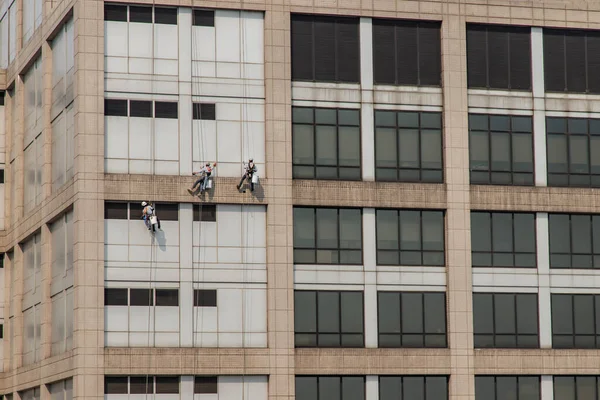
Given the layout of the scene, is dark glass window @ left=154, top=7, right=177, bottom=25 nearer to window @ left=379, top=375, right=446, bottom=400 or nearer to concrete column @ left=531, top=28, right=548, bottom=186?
concrete column @ left=531, top=28, right=548, bottom=186

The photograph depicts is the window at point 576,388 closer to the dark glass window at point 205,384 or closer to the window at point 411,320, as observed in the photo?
the window at point 411,320

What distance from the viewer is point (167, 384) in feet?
199

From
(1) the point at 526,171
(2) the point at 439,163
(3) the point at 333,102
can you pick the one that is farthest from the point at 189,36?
(1) the point at 526,171

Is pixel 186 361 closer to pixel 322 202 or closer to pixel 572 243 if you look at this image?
pixel 322 202

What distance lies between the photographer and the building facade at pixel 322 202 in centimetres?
6131

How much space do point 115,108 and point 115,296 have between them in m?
8.62

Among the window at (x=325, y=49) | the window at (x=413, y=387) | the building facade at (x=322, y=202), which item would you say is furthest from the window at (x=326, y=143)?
the window at (x=413, y=387)

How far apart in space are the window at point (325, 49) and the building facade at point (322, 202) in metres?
0.11

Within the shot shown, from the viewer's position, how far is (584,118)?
2655 inches

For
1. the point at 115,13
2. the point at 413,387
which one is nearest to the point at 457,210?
the point at 413,387

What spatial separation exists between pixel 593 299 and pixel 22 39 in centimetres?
3333

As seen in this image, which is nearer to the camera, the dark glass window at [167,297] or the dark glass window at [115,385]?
the dark glass window at [115,385]

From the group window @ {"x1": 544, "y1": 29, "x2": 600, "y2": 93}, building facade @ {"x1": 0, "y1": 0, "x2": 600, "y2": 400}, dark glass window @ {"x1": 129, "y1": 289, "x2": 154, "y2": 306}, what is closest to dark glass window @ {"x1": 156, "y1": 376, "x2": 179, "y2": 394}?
building facade @ {"x1": 0, "y1": 0, "x2": 600, "y2": 400}

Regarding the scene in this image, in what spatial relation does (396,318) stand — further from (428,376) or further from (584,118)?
(584,118)
